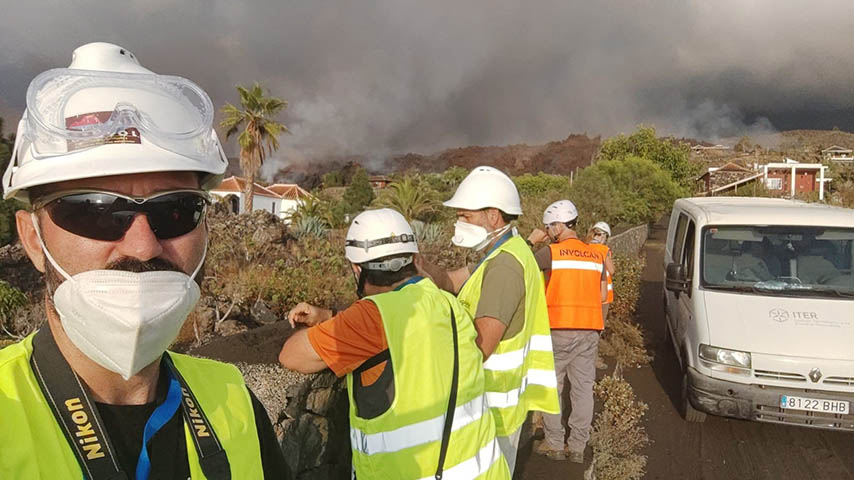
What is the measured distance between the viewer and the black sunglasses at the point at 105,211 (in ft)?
3.30

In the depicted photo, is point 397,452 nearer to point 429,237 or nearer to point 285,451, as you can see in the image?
point 285,451

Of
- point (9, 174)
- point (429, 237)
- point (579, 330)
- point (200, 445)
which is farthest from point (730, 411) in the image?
point (429, 237)

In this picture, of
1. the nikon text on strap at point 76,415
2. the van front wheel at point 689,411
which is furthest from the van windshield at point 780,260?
the nikon text on strap at point 76,415

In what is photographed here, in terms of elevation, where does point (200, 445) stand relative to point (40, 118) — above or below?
below

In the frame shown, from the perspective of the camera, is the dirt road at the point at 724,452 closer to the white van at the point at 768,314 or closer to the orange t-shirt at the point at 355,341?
the white van at the point at 768,314

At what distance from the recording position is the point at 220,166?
3.84 feet

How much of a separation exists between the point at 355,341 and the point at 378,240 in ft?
1.83

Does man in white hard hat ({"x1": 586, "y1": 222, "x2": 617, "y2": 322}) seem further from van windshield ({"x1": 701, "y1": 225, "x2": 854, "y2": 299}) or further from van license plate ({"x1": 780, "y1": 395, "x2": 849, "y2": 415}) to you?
van license plate ({"x1": 780, "y1": 395, "x2": 849, "y2": 415})

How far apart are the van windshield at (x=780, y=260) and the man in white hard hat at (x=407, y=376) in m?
4.37

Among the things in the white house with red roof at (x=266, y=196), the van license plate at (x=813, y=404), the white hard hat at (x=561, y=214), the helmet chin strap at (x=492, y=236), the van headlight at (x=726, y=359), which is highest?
the helmet chin strap at (x=492, y=236)

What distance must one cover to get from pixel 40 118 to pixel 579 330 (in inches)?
168

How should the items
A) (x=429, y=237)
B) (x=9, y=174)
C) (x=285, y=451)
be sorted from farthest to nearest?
(x=429, y=237) < (x=285, y=451) < (x=9, y=174)

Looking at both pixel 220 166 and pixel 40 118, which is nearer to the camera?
pixel 40 118

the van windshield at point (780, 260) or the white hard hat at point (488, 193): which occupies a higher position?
the white hard hat at point (488, 193)
